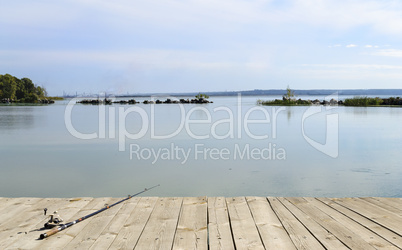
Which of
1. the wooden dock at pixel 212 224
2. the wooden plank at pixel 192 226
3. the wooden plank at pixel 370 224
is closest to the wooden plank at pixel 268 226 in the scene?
the wooden dock at pixel 212 224

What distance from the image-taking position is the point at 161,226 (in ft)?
7.27

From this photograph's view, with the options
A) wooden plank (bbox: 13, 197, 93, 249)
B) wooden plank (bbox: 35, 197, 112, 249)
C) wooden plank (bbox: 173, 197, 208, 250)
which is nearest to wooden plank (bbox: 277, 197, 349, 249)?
wooden plank (bbox: 173, 197, 208, 250)

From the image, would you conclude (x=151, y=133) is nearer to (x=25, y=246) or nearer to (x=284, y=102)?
(x=25, y=246)

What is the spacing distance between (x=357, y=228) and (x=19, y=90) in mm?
41373

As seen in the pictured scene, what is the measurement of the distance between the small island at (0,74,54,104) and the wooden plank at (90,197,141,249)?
34.6 m

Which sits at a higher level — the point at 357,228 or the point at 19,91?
the point at 19,91

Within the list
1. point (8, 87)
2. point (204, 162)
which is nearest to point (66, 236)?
point (204, 162)

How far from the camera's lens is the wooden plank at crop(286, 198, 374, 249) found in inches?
76.3

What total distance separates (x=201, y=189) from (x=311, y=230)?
217 centimetres

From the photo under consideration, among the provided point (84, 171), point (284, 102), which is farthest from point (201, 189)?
point (284, 102)

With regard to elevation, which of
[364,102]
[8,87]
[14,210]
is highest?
[8,87]

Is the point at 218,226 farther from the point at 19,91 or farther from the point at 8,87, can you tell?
the point at 19,91

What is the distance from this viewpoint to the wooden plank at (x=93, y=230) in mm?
1950

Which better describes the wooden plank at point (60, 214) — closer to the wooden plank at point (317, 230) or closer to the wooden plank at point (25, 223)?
the wooden plank at point (25, 223)
